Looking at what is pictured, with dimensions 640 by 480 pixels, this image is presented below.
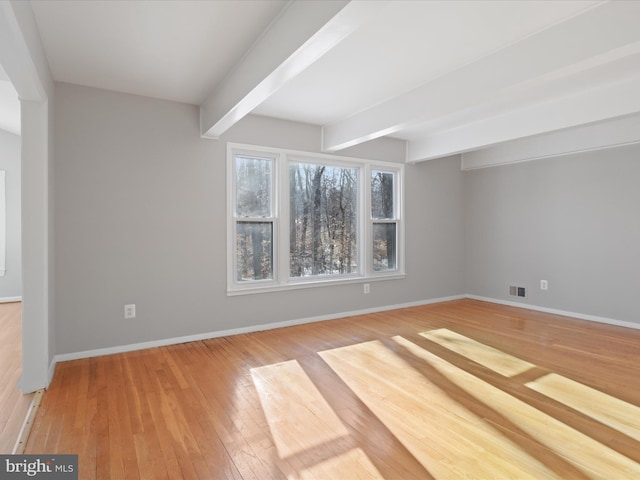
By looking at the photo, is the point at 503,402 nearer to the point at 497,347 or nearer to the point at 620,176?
the point at 497,347

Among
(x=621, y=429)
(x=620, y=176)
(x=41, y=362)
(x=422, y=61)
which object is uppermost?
(x=422, y=61)

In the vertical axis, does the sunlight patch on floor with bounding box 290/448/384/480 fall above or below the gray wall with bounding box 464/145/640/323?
below

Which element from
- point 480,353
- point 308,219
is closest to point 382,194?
point 308,219

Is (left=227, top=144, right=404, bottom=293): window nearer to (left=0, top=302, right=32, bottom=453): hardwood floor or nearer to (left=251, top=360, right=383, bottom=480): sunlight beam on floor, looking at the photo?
(left=251, top=360, right=383, bottom=480): sunlight beam on floor

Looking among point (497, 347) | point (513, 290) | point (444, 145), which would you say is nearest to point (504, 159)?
point (444, 145)

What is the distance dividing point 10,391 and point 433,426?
3.03 metres

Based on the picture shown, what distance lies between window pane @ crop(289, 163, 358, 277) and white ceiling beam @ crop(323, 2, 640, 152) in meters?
1.11

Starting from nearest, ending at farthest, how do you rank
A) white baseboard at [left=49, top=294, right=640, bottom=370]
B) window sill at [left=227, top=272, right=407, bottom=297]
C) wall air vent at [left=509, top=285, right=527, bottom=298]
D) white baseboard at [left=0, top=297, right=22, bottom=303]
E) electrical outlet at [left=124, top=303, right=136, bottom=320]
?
white baseboard at [left=49, top=294, right=640, bottom=370], electrical outlet at [left=124, top=303, right=136, bottom=320], window sill at [left=227, top=272, right=407, bottom=297], wall air vent at [left=509, top=285, right=527, bottom=298], white baseboard at [left=0, top=297, right=22, bottom=303]

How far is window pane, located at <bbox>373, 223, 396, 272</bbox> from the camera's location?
5383 millimetres

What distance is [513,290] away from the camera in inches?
224

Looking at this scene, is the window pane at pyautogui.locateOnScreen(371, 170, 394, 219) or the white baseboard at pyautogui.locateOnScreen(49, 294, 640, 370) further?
the window pane at pyautogui.locateOnScreen(371, 170, 394, 219)

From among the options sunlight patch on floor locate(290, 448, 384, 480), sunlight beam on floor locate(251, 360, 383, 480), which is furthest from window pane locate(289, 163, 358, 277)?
sunlight patch on floor locate(290, 448, 384, 480)

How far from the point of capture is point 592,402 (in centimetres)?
251

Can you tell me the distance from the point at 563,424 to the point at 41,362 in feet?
11.9
